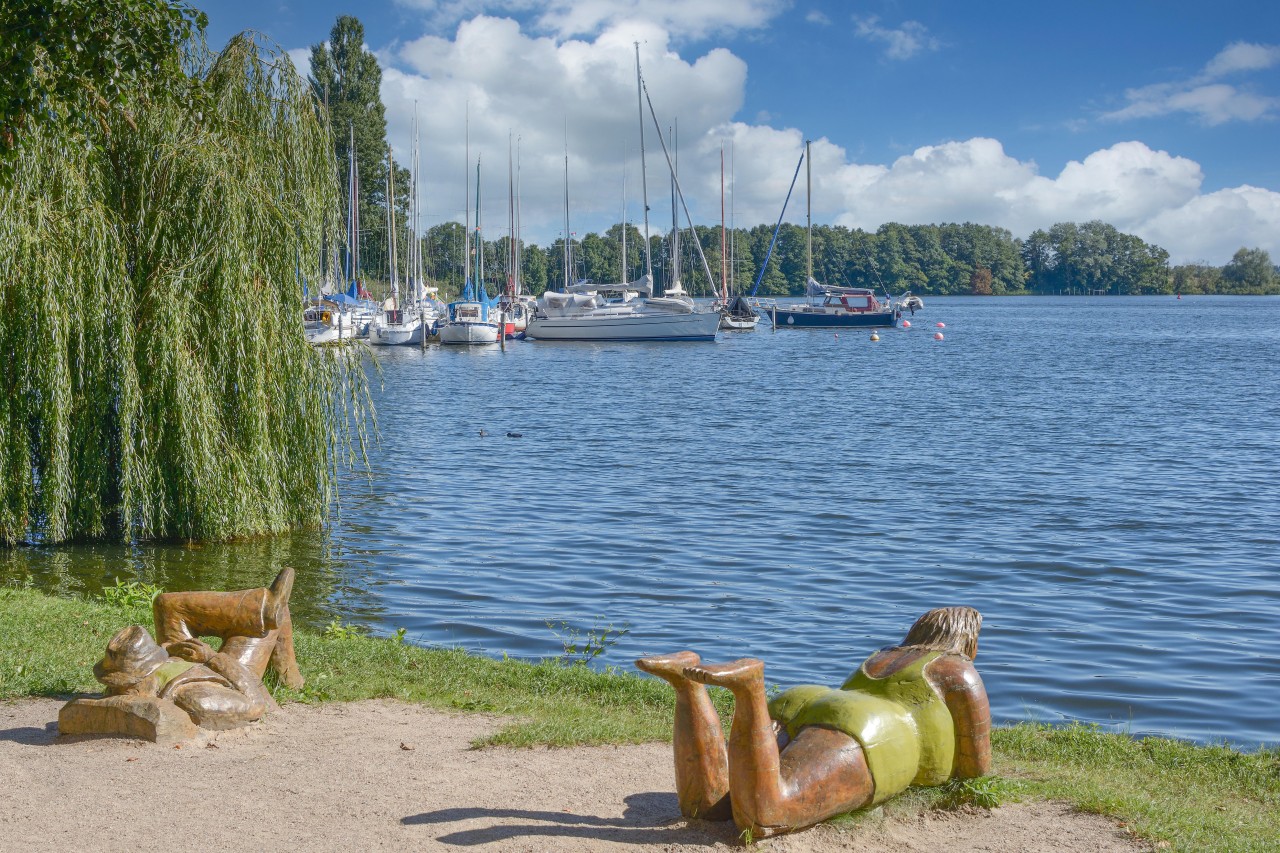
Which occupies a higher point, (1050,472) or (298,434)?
(298,434)

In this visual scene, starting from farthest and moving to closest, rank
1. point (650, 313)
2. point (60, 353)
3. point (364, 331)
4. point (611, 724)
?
point (650, 313) < point (364, 331) < point (60, 353) < point (611, 724)

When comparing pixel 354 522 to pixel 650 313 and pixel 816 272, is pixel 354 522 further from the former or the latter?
pixel 816 272

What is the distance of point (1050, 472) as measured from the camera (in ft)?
78.5

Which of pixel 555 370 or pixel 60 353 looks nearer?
pixel 60 353

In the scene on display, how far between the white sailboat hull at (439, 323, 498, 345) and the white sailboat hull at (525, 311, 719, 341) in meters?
5.68

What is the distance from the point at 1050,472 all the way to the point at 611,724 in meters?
18.0

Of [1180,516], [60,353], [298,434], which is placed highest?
[60,353]

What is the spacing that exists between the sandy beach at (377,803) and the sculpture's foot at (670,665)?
32.6 inches

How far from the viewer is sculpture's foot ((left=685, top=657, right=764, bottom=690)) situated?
5453 mm

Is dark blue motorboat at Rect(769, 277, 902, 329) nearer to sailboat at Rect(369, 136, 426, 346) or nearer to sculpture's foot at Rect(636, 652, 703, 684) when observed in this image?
sailboat at Rect(369, 136, 426, 346)

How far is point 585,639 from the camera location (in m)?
12.5

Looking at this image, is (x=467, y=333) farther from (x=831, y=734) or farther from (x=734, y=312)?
(x=831, y=734)

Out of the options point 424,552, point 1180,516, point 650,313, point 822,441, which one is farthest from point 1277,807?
point 650,313

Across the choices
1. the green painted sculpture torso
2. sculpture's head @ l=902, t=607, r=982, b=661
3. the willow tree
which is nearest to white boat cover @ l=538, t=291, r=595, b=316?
the willow tree
